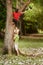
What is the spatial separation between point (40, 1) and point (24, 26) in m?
19.3

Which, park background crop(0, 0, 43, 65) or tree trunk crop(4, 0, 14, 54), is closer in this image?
park background crop(0, 0, 43, 65)

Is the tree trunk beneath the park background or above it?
above

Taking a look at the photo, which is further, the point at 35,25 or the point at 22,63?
the point at 35,25

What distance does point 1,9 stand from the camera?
1222 inches

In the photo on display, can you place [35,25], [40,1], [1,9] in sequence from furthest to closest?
1. [35,25]
2. [1,9]
3. [40,1]

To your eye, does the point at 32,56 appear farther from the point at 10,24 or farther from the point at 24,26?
the point at 24,26

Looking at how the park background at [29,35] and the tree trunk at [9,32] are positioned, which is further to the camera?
the tree trunk at [9,32]

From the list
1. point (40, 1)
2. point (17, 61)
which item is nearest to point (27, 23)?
point (40, 1)

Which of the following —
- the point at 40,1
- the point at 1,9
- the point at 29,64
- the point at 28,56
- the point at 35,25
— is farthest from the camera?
the point at 35,25

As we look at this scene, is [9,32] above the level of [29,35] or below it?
above

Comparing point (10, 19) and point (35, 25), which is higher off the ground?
point (10, 19)

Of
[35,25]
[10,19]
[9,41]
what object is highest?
[10,19]

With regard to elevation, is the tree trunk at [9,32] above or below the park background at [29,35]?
above

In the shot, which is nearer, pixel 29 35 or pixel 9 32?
pixel 9 32
